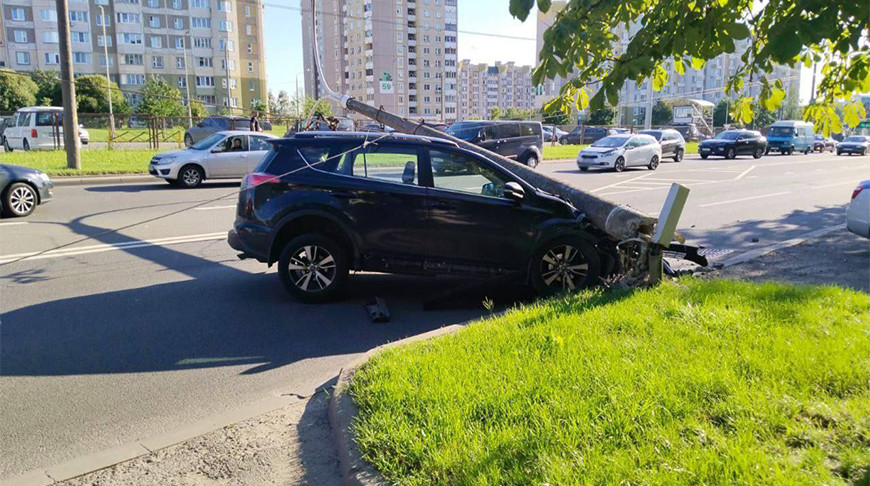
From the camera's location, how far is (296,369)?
202 inches

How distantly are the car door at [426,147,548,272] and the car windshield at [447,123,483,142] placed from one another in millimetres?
16350

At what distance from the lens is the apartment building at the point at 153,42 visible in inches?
3327

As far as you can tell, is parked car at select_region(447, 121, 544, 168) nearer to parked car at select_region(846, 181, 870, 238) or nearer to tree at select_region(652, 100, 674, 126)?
parked car at select_region(846, 181, 870, 238)

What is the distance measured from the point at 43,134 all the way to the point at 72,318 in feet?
91.3

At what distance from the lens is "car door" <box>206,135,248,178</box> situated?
693 inches

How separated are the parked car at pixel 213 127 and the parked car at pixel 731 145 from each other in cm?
2603

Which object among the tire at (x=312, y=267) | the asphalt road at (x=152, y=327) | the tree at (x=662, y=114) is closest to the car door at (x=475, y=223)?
the asphalt road at (x=152, y=327)

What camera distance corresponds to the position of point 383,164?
6996 mm

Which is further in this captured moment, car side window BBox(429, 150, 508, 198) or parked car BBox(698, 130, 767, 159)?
parked car BBox(698, 130, 767, 159)

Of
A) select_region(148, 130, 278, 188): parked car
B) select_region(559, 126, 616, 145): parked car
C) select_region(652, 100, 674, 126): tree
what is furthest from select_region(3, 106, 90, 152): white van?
select_region(652, 100, 674, 126): tree

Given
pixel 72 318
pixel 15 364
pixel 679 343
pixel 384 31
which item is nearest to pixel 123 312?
pixel 72 318

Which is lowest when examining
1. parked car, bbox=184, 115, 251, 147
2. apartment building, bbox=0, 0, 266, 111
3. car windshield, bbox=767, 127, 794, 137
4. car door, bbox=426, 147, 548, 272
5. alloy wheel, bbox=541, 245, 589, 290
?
alloy wheel, bbox=541, 245, 589, 290

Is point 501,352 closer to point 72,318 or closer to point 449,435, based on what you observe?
point 449,435

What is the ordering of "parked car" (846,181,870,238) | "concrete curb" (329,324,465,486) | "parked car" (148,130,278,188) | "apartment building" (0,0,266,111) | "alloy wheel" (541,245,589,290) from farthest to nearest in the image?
"apartment building" (0,0,266,111) → "parked car" (148,130,278,188) → "parked car" (846,181,870,238) → "alloy wheel" (541,245,589,290) → "concrete curb" (329,324,465,486)
